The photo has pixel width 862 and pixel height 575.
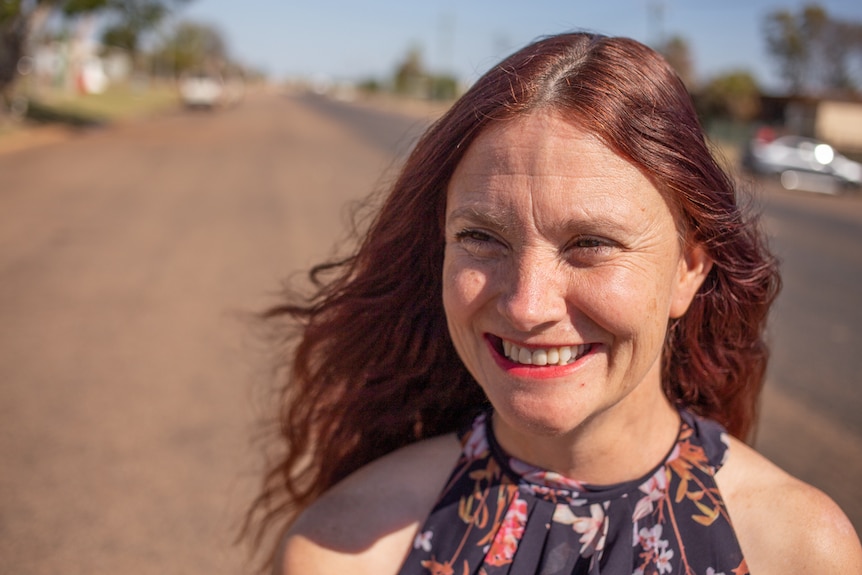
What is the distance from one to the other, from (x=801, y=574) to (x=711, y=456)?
0.26m

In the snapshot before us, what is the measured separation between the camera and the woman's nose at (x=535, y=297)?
4.89 ft

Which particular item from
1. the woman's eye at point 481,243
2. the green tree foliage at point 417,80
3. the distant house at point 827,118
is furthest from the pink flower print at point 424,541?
the green tree foliage at point 417,80

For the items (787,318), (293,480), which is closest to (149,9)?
(787,318)

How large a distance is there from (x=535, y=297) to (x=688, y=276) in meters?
0.40

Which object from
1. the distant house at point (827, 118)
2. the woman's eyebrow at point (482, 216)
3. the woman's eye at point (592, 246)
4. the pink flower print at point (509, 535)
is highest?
the woman's eyebrow at point (482, 216)

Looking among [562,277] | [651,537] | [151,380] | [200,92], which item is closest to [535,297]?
[562,277]

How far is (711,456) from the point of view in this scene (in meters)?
1.68

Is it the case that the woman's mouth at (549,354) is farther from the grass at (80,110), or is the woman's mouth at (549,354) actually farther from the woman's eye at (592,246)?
the grass at (80,110)

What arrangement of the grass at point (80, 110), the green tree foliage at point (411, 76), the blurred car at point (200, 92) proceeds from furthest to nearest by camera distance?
the green tree foliage at point (411, 76)
the blurred car at point (200, 92)
the grass at point (80, 110)

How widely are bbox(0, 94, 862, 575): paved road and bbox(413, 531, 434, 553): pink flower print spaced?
1086mm

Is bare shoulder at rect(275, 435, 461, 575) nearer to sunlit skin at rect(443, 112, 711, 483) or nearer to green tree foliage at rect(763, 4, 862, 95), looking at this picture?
sunlit skin at rect(443, 112, 711, 483)

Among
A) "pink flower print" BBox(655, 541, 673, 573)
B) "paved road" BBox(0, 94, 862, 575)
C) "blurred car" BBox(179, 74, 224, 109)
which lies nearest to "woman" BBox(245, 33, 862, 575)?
"pink flower print" BBox(655, 541, 673, 573)

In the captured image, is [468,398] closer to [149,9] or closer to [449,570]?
[449,570]

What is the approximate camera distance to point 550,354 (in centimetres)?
155
